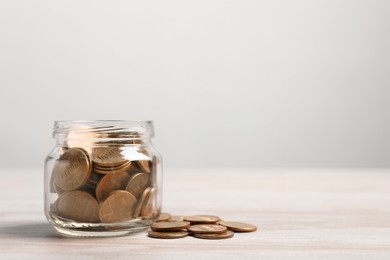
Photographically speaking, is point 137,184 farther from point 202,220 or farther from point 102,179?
point 202,220

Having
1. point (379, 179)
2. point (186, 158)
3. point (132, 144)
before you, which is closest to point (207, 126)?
point (186, 158)

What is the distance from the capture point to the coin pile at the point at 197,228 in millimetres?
1104

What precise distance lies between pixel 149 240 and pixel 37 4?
2864mm

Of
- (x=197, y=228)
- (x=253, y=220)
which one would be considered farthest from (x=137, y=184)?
(x=253, y=220)

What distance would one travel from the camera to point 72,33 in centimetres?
363

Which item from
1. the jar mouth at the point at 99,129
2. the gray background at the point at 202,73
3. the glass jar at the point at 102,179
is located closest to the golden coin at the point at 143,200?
the glass jar at the point at 102,179

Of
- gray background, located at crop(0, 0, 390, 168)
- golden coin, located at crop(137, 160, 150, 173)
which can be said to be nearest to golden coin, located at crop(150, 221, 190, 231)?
golden coin, located at crop(137, 160, 150, 173)

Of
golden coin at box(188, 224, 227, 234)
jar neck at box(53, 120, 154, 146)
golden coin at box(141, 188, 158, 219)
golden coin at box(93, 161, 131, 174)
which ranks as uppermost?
jar neck at box(53, 120, 154, 146)

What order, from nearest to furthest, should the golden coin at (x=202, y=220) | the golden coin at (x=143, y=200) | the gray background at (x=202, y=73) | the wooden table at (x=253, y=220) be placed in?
the wooden table at (x=253, y=220) → the golden coin at (x=143, y=200) → the golden coin at (x=202, y=220) → the gray background at (x=202, y=73)

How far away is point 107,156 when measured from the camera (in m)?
1.08

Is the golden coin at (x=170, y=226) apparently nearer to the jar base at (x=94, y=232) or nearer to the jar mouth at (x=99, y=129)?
the jar base at (x=94, y=232)

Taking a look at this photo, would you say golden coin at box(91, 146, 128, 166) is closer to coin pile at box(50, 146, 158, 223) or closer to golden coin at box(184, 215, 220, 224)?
coin pile at box(50, 146, 158, 223)

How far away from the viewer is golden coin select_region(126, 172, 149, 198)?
1.07 meters

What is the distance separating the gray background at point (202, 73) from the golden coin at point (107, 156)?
2554 millimetres
